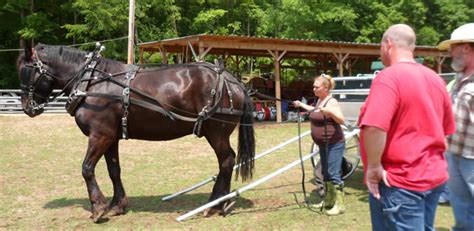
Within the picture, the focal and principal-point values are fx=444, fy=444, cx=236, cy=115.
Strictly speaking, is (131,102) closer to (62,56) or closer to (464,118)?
(62,56)

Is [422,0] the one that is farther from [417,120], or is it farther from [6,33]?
[417,120]

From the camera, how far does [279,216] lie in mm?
5328

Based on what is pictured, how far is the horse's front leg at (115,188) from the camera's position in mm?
5544

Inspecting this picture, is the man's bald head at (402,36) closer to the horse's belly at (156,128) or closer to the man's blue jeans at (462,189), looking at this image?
the man's blue jeans at (462,189)

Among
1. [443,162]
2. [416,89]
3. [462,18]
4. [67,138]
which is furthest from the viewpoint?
[462,18]

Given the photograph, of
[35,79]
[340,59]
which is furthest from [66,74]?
[340,59]

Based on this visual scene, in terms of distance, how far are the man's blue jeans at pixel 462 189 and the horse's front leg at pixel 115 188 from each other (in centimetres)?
379

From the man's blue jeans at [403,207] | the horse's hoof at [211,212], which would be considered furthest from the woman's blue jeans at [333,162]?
the man's blue jeans at [403,207]

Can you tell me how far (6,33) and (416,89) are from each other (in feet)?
119

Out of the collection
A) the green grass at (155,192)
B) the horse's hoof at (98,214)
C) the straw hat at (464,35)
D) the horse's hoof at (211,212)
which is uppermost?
the straw hat at (464,35)

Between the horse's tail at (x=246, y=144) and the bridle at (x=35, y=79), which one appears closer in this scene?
the bridle at (x=35, y=79)

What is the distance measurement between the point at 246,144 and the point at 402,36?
11.5ft

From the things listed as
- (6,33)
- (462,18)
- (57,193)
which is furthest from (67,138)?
(462,18)

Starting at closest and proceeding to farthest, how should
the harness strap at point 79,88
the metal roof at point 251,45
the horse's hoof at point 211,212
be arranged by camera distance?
1. the harness strap at point 79,88
2. the horse's hoof at point 211,212
3. the metal roof at point 251,45
